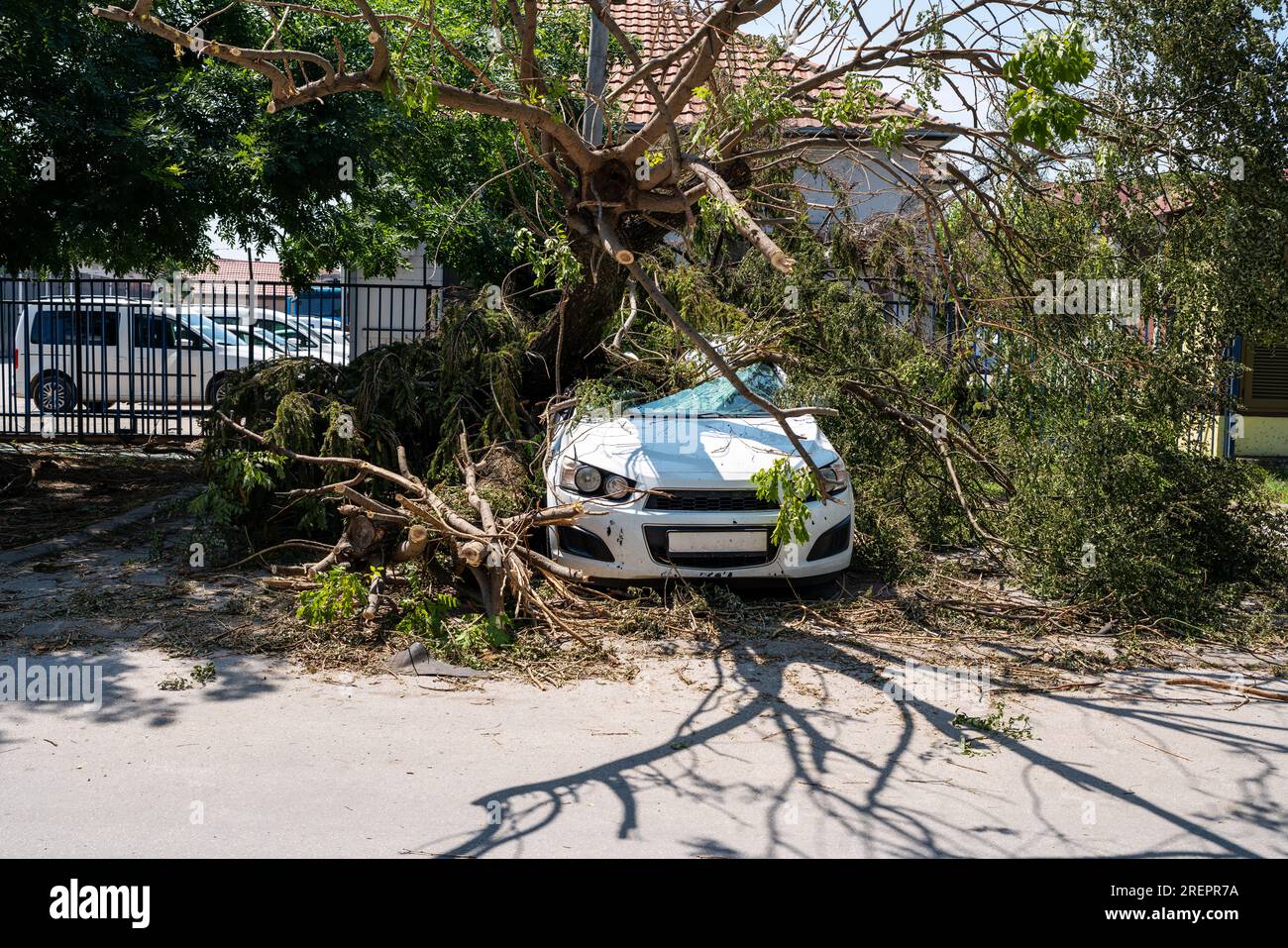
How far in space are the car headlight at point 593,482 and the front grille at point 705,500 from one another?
20cm

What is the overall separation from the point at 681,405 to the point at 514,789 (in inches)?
172

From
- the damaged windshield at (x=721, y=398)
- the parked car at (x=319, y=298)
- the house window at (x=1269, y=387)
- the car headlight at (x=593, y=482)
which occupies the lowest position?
the car headlight at (x=593, y=482)

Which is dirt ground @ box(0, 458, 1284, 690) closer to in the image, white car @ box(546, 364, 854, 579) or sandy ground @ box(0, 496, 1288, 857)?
sandy ground @ box(0, 496, 1288, 857)

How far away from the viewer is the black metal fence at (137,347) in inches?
598

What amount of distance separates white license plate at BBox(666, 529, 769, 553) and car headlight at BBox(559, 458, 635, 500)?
1.43 feet

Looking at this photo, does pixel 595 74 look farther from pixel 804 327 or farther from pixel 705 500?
pixel 705 500

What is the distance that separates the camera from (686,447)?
754 cm

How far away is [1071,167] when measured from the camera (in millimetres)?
7965

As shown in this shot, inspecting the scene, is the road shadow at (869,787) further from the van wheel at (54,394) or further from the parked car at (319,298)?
the van wheel at (54,394)

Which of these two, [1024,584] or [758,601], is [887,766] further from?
[1024,584]

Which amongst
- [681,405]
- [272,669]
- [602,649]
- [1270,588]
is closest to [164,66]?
[681,405]

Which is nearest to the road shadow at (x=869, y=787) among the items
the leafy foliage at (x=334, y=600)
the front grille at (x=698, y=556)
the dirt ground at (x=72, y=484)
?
the front grille at (x=698, y=556)

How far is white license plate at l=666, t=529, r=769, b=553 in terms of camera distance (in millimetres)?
6965

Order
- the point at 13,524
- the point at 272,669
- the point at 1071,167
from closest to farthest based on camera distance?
the point at 272,669, the point at 1071,167, the point at 13,524
